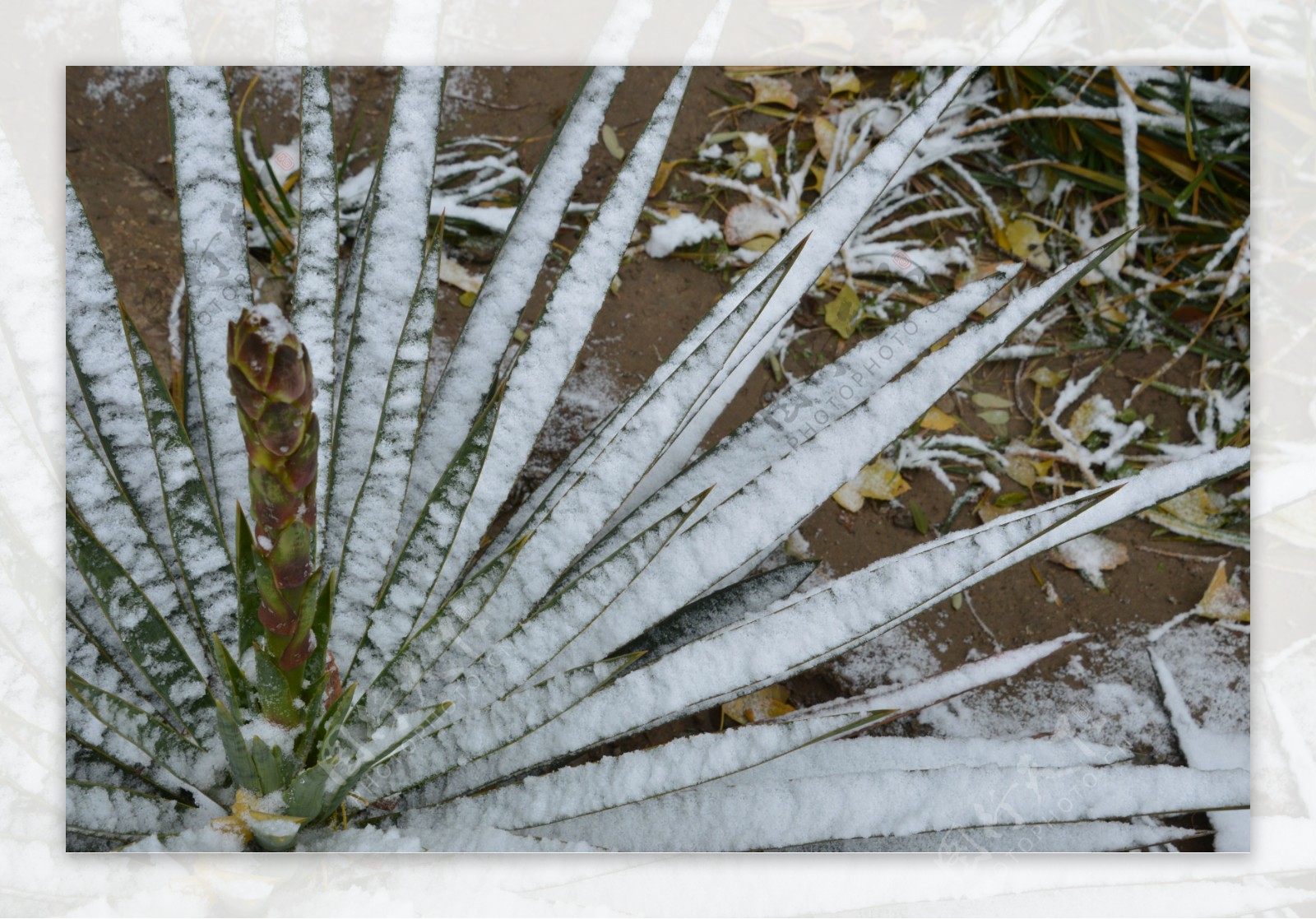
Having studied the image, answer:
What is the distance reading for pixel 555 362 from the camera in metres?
0.79

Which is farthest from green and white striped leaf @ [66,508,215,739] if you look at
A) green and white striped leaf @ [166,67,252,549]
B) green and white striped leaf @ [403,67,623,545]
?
green and white striped leaf @ [403,67,623,545]

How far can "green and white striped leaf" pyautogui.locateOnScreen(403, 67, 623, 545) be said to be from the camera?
32.4 inches

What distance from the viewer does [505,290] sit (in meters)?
0.82

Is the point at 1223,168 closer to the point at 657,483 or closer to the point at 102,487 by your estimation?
the point at 657,483

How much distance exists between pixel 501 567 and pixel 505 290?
0.25m

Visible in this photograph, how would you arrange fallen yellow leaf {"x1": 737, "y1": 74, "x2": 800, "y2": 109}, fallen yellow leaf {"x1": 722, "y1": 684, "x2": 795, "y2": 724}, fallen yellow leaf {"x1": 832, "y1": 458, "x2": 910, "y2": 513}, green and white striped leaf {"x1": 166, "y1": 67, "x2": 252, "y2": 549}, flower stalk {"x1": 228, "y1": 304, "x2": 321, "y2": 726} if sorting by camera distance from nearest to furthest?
1. flower stalk {"x1": 228, "y1": 304, "x2": 321, "y2": 726}
2. green and white striped leaf {"x1": 166, "y1": 67, "x2": 252, "y2": 549}
3. fallen yellow leaf {"x1": 722, "y1": 684, "x2": 795, "y2": 724}
4. fallen yellow leaf {"x1": 832, "y1": 458, "x2": 910, "y2": 513}
5. fallen yellow leaf {"x1": 737, "y1": 74, "x2": 800, "y2": 109}

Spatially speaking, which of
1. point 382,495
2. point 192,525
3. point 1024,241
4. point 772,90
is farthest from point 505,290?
point 1024,241

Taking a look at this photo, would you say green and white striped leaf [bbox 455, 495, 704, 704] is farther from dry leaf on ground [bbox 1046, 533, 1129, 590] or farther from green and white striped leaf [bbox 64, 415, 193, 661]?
dry leaf on ground [bbox 1046, 533, 1129, 590]

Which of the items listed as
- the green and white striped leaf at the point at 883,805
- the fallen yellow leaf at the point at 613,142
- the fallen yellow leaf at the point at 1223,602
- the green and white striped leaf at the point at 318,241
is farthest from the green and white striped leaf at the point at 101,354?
the fallen yellow leaf at the point at 1223,602

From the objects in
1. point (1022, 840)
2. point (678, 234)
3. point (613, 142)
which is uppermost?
point (613, 142)

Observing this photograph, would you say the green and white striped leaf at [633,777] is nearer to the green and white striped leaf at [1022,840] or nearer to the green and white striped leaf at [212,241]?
the green and white striped leaf at [1022,840]

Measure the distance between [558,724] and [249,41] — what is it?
68 cm

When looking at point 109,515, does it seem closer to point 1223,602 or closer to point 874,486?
point 874,486

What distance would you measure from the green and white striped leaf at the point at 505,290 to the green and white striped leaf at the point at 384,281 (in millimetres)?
51
